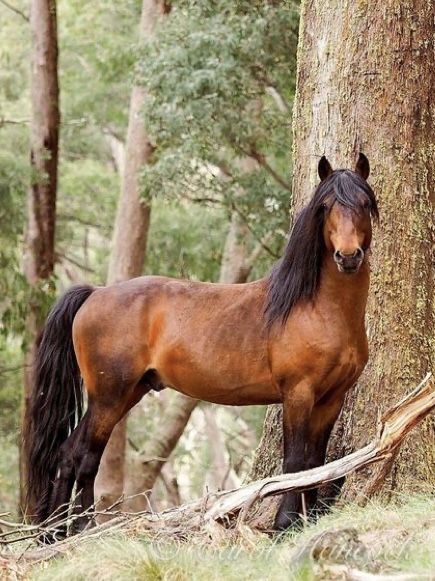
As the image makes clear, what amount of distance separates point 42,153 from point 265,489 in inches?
383

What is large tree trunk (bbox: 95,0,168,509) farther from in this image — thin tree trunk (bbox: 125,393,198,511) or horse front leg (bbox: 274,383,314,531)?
horse front leg (bbox: 274,383,314,531)

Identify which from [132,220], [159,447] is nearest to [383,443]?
[132,220]

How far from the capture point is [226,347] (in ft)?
21.8

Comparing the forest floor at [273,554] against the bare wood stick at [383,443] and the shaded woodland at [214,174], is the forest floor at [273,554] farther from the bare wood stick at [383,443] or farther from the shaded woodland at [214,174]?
the bare wood stick at [383,443]

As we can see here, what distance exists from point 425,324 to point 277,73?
8220mm

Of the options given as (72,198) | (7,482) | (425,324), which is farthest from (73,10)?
(425,324)

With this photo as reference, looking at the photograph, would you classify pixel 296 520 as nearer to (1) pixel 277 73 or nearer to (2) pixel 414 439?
(2) pixel 414 439

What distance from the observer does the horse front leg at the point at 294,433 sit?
6.33m

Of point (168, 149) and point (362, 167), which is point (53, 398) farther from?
point (168, 149)

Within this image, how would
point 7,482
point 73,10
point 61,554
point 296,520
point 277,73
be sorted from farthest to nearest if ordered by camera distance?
point 73,10 → point 7,482 → point 277,73 → point 296,520 → point 61,554

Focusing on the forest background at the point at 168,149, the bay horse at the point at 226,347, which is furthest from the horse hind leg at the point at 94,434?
the forest background at the point at 168,149

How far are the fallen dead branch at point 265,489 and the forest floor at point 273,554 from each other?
0.05 metres

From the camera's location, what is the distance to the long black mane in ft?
19.8

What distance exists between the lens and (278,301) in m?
6.48
